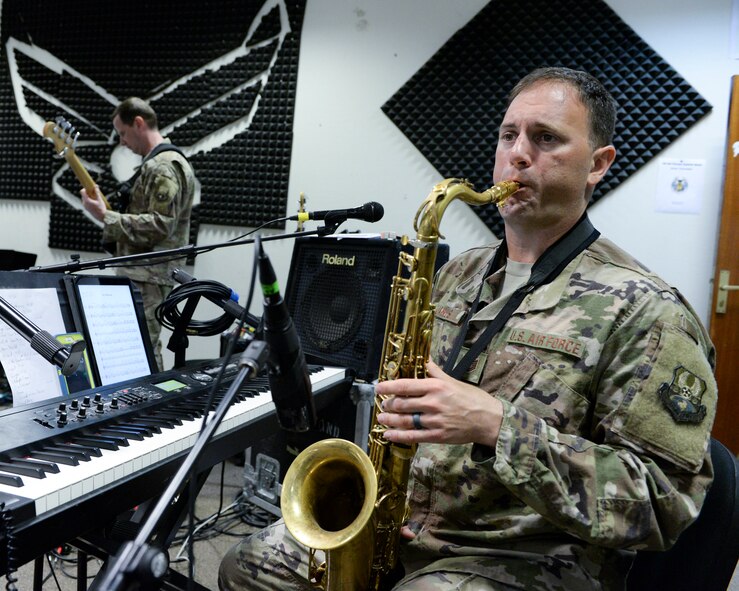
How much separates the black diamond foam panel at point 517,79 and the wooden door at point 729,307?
391mm

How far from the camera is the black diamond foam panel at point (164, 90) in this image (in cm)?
407

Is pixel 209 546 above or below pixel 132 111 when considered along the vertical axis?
below

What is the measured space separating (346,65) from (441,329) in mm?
2931

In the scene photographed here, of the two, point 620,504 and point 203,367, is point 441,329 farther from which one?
point 203,367

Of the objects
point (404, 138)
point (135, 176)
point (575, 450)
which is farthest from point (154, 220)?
point (575, 450)

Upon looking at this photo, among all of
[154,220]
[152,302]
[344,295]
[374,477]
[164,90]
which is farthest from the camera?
[164,90]

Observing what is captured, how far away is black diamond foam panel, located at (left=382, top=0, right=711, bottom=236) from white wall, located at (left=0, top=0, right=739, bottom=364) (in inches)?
2.9

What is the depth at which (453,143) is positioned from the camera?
367cm

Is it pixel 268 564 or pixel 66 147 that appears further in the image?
pixel 66 147

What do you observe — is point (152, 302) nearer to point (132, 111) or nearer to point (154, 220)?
point (154, 220)

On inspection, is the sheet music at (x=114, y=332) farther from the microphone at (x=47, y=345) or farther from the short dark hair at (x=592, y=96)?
the short dark hair at (x=592, y=96)

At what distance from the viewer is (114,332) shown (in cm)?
188

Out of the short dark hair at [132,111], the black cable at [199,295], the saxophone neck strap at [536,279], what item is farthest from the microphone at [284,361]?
the short dark hair at [132,111]

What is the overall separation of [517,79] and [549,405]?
2.88 m
